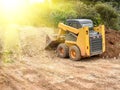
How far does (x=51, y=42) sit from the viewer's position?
13.6 metres

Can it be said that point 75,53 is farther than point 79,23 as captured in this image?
No

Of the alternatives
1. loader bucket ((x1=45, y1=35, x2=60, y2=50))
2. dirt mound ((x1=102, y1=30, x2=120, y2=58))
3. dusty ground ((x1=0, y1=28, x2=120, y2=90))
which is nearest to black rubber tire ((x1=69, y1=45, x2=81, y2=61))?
dusty ground ((x1=0, y1=28, x2=120, y2=90))

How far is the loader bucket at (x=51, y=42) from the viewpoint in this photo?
531 inches

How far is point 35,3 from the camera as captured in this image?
71.9ft

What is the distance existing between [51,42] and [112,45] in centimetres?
298

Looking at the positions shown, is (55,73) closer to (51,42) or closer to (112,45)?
(51,42)

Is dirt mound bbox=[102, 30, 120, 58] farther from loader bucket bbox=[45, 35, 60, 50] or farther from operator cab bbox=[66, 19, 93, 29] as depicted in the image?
loader bucket bbox=[45, 35, 60, 50]

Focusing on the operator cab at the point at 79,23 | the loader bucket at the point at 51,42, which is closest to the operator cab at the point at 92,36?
the operator cab at the point at 79,23

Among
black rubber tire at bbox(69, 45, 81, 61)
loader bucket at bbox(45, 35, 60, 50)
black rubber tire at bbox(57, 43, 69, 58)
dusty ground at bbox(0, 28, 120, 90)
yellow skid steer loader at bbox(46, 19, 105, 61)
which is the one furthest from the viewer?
loader bucket at bbox(45, 35, 60, 50)

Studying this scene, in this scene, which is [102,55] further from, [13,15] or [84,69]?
[13,15]

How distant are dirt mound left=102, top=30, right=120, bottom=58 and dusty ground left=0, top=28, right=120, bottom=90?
0.62 meters

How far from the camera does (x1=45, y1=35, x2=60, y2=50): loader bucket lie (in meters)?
13.5

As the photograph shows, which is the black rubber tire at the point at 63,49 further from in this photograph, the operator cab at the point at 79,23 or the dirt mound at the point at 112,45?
the dirt mound at the point at 112,45

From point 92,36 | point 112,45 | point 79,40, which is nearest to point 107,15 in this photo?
point 112,45
